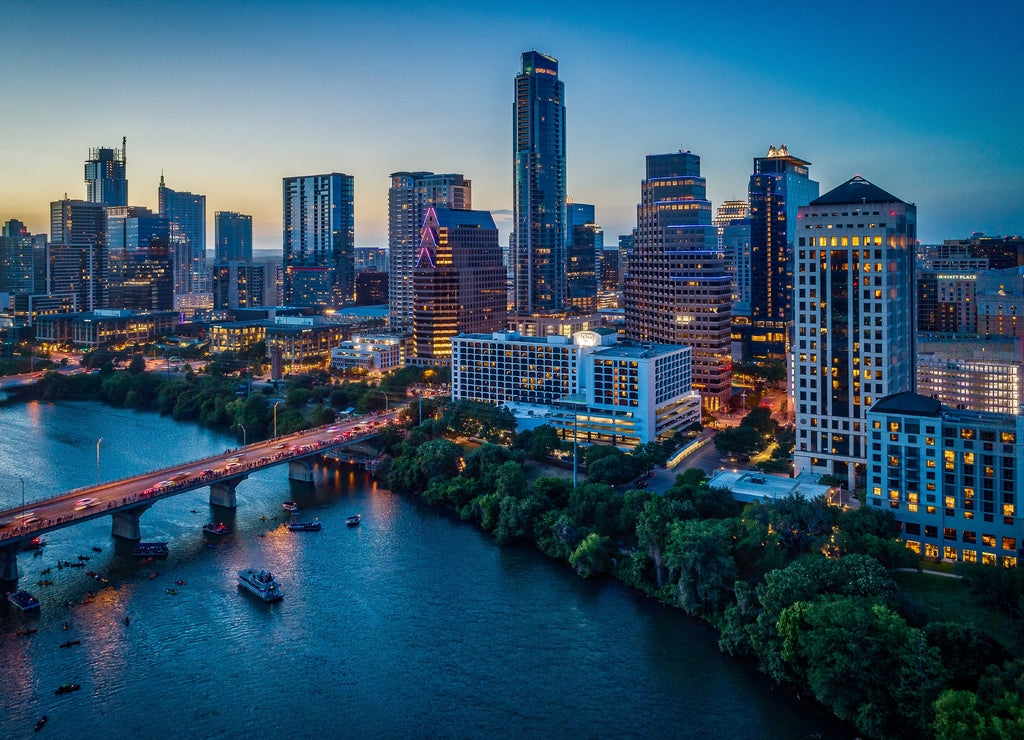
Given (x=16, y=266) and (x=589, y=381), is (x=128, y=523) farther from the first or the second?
(x=16, y=266)

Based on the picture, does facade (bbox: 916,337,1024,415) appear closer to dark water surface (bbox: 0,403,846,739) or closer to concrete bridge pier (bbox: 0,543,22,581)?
dark water surface (bbox: 0,403,846,739)

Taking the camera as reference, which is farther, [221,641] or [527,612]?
[527,612]

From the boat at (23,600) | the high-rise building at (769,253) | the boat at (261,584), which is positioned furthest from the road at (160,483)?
the high-rise building at (769,253)

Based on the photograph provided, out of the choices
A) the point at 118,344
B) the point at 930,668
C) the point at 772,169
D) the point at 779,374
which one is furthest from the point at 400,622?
the point at 772,169

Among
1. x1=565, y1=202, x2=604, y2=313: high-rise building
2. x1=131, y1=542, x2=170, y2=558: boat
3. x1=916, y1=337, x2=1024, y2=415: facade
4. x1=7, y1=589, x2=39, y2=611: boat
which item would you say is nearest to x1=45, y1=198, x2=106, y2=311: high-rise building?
x1=565, y1=202, x2=604, y2=313: high-rise building

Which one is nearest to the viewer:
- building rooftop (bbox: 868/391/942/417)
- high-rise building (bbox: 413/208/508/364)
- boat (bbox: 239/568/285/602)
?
boat (bbox: 239/568/285/602)

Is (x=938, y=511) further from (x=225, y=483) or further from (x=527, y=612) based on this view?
(x=225, y=483)
